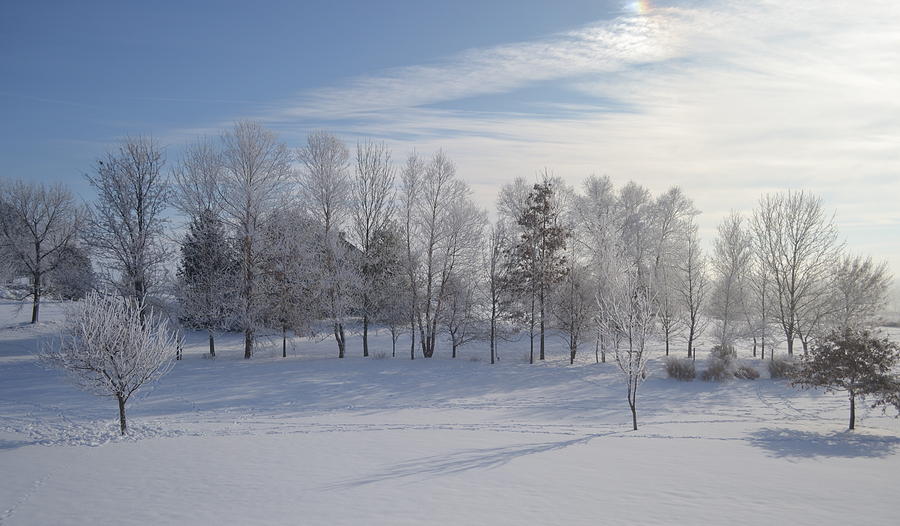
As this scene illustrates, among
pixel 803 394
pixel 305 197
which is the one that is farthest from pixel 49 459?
pixel 803 394

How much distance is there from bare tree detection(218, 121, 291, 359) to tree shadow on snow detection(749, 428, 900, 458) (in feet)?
77.4

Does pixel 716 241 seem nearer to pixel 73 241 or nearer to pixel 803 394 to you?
pixel 803 394

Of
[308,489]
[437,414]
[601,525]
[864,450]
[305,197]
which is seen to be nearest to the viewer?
[601,525]

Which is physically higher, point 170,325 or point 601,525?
point 170,325

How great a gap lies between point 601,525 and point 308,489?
573 centimetres

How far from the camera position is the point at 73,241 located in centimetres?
4106

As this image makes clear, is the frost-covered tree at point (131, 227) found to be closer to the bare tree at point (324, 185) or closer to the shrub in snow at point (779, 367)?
the bare tree at point (324, 185)

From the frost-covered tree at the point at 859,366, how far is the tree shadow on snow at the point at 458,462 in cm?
985

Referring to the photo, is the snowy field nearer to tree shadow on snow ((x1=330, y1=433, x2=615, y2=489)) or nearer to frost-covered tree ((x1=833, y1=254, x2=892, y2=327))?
tree shadow on snow ((x1=330, y1=433, x2=615, y2=489))

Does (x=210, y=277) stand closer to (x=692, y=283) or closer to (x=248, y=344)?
→ (x=248, y=344)

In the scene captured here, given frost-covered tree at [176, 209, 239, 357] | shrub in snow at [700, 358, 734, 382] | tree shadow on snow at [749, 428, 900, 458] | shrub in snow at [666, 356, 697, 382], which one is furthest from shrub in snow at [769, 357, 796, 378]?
frost-covered tree at [176, 209, 239, 357]

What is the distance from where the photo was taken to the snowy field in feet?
29.5

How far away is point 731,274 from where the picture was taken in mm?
35531

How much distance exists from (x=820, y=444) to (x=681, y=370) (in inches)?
418
